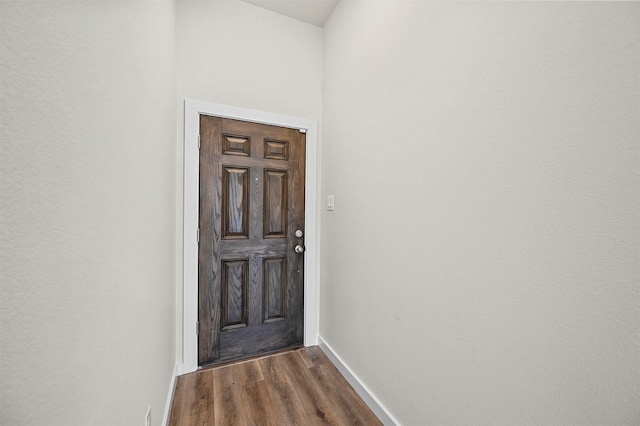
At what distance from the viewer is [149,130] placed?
1046mm

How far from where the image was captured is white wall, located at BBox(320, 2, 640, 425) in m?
0.65

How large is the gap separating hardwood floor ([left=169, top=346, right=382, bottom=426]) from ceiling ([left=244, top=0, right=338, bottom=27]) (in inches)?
109

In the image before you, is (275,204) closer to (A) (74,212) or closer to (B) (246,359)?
(B) (246,359)

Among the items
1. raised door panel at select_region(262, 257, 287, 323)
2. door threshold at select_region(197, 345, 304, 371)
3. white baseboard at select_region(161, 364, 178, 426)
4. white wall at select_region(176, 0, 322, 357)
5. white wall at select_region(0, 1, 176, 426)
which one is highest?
white wall at select_region(176, 0, 322, 357)

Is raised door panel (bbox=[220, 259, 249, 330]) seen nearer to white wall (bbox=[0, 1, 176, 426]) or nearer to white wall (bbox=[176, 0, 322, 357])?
white wall (bbox=[176, 0, 322, 357])

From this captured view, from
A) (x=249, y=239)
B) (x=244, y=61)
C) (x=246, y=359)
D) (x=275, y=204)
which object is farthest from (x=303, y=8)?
(x=246, y=359)

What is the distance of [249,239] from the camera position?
200 centimetres

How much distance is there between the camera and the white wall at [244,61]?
5.95 feet

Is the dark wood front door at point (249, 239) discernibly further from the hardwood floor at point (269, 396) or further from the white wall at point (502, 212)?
the white wall at point (502, 212)

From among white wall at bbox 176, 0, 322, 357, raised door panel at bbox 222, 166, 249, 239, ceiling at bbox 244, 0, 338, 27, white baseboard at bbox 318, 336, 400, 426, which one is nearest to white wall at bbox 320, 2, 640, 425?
white baseboard at bbox 318, 336, 400, 426

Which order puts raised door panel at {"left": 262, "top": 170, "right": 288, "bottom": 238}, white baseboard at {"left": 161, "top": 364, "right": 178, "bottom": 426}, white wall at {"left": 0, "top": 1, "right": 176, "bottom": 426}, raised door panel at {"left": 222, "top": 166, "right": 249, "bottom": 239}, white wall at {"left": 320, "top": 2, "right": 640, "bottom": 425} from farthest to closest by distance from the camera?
raised door panel at {"left": 262, "top": 170, "right": 288, "bottom": 238} < raised door panel at {"left": 222, "top": 166, "right": 249, "bottom": 239} < white baseboard at {"left": 161, "top": 364, "right": 178, "bottom": 426} < white wall at {"left": 320, "top": 2, "right": 640, "bottom": 425} < white wall at {"left": 0, "top": 1, "right": 176, "bottom": 426}

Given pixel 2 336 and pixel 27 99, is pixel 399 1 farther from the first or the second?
pixel 2 336

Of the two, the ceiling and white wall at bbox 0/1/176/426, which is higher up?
the ceiling

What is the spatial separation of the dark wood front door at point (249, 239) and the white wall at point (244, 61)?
172mm
